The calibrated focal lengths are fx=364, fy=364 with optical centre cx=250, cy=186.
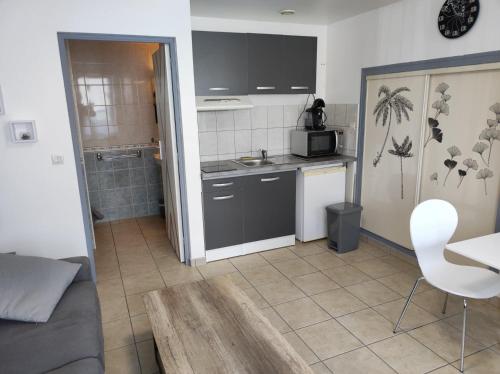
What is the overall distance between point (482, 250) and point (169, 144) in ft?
8.57

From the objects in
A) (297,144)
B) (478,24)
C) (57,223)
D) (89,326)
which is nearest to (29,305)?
(89,326)

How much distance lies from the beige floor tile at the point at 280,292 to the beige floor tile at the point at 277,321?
11 cm

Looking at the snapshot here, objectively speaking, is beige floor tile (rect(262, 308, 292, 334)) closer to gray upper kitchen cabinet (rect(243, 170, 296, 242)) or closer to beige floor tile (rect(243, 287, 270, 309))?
beige floor tile (rect(243, 287, 270, 309))

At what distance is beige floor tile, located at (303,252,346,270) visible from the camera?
11.4 ft

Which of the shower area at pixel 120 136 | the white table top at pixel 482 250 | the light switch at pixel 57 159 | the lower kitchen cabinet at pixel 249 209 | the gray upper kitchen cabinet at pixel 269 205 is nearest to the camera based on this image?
the white table top at pixel 482 250

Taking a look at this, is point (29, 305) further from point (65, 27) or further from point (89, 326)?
point (65, 27)

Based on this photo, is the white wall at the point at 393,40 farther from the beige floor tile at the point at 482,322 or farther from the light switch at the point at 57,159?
the light switch at the point at 57,159

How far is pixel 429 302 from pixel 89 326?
2400mm

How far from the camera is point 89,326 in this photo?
6.09ft

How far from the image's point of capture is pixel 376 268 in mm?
3400

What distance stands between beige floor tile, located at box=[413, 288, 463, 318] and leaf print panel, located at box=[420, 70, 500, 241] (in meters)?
0.49

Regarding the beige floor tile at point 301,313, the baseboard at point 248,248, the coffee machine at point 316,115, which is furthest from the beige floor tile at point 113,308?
the coffee machine at point 316,115

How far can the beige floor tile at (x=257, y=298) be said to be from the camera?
2824 mm

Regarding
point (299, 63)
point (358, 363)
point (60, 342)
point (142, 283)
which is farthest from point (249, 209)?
point (60, 342)
